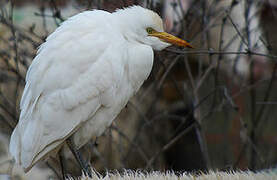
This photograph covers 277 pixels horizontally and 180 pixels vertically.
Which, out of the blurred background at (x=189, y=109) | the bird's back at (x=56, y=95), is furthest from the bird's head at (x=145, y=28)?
the blurred background at (x=189, y=109)

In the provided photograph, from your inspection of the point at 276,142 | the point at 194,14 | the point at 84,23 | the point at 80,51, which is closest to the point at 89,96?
the point at 80,51

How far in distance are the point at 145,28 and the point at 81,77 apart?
0.47 m

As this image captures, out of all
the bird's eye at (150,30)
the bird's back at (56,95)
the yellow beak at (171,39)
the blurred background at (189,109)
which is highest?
the bird's eye at (150,30)

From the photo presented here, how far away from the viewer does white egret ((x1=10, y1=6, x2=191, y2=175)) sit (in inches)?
94.3

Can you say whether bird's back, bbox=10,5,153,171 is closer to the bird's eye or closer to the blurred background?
the bird's eye

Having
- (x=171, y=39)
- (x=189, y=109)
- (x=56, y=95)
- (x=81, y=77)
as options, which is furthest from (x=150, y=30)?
(x=189, y=109)

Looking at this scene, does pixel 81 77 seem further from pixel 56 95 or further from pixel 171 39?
pixel 171 39

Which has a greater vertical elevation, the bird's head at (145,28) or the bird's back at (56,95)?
the bird's head at (145,28)

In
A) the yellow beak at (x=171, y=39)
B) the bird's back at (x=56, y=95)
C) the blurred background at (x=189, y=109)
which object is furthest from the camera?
the blurred background at (x=189, y=109)

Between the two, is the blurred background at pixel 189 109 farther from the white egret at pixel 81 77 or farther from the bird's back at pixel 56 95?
the bird's back at pixel 56 95

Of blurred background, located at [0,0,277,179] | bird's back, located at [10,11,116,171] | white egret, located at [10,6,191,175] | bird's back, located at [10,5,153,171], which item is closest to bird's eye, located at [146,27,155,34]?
white egret, located at [10,6,191,175]

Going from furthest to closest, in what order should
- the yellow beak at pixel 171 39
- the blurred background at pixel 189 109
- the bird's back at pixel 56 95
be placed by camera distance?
the blurred background at pixel 189 109 → the yellow beak at pixel 171 39 → the bird's back at pixel 56 95

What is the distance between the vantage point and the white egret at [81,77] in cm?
240

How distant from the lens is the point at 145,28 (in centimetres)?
255
